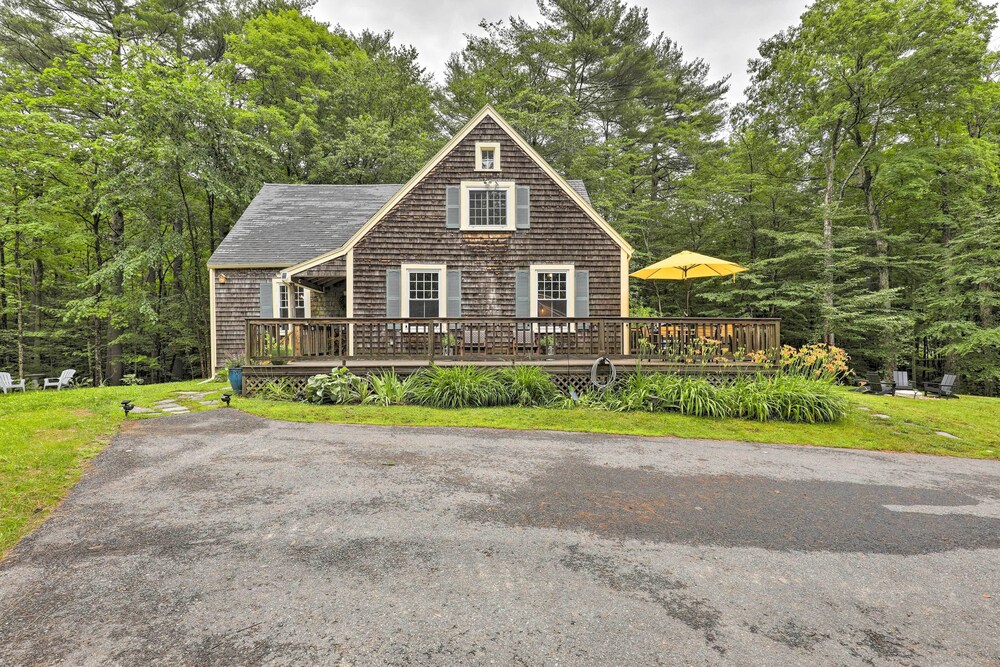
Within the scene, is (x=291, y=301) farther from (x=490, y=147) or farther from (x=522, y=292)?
(x=490, y=147)

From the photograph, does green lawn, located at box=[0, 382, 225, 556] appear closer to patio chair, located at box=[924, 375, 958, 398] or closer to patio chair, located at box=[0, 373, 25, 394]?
patio chair, located at box=[0, 373, 25, 394]

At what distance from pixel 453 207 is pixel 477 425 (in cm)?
756

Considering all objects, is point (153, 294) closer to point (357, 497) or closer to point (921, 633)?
point (357, 497)

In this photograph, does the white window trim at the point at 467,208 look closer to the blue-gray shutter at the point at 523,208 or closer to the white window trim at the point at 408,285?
the blue-gray shutter at the point at 523,208

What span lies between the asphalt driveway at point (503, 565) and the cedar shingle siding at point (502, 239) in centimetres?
779

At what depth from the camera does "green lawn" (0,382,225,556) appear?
11.7 feet

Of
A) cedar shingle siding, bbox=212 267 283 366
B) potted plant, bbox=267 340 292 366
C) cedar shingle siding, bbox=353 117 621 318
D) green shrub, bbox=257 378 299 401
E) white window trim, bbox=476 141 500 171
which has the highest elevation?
white window trim, bbox=476 141 500 171

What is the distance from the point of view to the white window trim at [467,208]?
12.4 m

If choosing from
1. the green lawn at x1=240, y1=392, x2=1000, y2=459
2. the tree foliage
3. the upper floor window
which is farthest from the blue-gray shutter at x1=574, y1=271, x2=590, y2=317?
the tree foliage

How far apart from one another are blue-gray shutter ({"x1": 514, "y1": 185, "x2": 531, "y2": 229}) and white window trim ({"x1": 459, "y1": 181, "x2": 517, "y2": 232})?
88 mm

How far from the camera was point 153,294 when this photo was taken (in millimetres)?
19547


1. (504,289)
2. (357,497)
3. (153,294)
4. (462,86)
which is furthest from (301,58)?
(357,497)

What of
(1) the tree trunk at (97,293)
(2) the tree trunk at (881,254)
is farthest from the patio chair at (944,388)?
(1) the tree trunk at (97,293)

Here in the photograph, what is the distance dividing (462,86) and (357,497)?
24.6 metres
